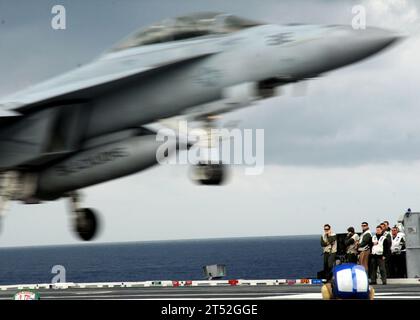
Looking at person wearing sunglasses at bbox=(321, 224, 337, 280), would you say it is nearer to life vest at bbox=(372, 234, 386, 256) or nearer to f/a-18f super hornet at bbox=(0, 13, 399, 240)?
life vest at bbox=(372, 234, 386, 256)

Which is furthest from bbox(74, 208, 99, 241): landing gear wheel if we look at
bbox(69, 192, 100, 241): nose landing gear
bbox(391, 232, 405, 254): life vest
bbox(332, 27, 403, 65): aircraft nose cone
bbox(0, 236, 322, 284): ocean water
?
bbox(0, 236, 322, 284): ocean water

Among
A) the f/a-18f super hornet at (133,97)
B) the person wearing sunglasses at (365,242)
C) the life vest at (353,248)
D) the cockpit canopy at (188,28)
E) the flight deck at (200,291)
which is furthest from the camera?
the life vest at (353,248)

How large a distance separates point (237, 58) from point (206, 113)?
3.42 ft

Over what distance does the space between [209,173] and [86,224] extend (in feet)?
8.14

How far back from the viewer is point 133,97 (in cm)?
1241

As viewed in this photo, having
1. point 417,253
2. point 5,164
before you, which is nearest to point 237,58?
point 5,164

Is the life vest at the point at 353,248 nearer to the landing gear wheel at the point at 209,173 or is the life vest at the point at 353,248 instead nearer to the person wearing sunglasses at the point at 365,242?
the person wearing sunglasses at the point at 365,242

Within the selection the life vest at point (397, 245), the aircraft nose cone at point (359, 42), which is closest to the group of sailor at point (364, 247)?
the life vest at point (397, 245)

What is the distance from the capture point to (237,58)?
11.0 m

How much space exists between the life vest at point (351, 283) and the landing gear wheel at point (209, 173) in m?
4.11

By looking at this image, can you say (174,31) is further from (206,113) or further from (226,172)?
(226,172)

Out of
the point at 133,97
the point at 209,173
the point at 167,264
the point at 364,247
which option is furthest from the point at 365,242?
the point at 167,264

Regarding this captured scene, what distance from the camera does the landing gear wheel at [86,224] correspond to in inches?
432
